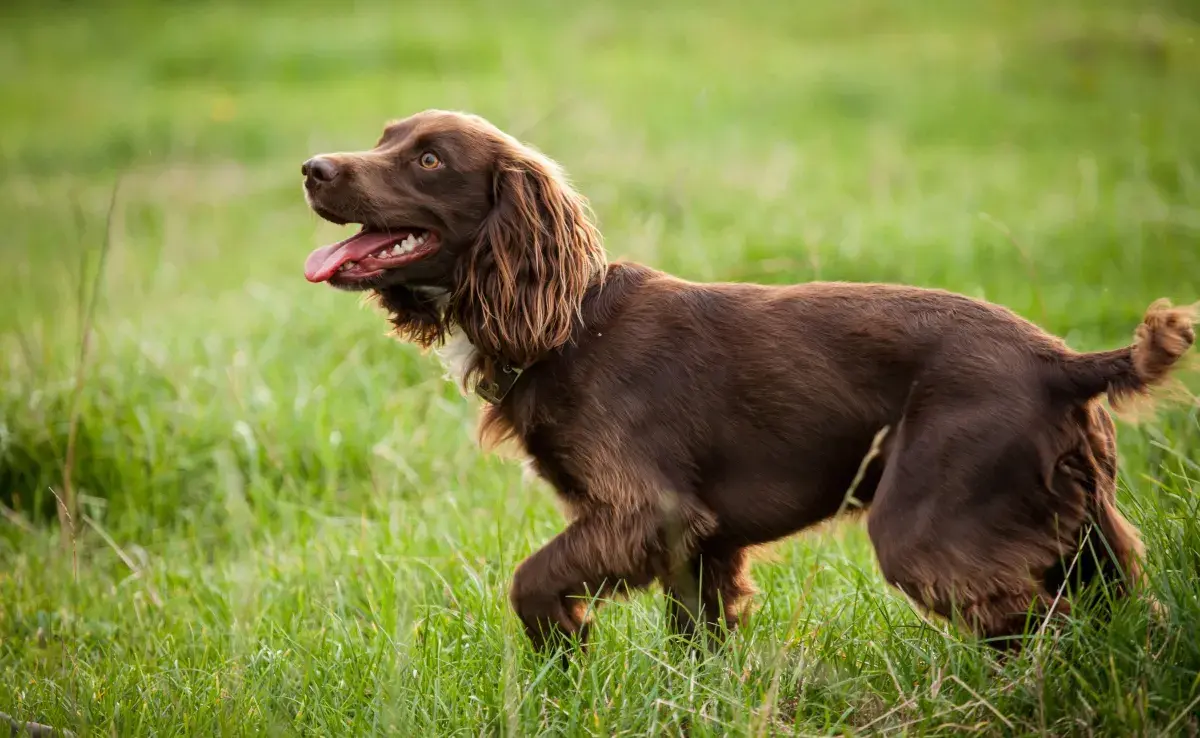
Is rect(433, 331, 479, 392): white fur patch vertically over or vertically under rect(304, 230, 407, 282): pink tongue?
under

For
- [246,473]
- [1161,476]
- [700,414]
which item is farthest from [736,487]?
[246,473]

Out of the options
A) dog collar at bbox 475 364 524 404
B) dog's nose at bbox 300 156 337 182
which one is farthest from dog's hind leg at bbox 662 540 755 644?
dog's nose at bbox 300 156 337 182

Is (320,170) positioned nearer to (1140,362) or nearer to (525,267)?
(525,267)

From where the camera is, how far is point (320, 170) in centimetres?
321

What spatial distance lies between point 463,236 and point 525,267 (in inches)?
9.2

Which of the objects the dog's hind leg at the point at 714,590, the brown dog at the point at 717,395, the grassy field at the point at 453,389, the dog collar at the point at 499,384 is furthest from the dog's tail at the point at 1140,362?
the dog collar at the point at 499,384

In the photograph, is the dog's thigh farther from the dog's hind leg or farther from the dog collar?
the dog collar

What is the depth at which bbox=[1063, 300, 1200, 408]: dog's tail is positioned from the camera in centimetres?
266

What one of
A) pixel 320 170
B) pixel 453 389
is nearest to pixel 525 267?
pixel 320 170

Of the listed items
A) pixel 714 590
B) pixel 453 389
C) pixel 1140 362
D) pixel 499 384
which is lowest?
pixel 453 389

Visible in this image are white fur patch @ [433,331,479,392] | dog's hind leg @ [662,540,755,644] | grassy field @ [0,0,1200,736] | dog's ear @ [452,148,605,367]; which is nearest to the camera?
grassy field @ [0,0,1200,736]

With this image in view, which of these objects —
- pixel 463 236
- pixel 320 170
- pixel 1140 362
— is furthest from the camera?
pixel 463 236

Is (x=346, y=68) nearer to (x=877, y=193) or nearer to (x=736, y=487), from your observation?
(x=877, y=193)

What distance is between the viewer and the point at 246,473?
5.00m
